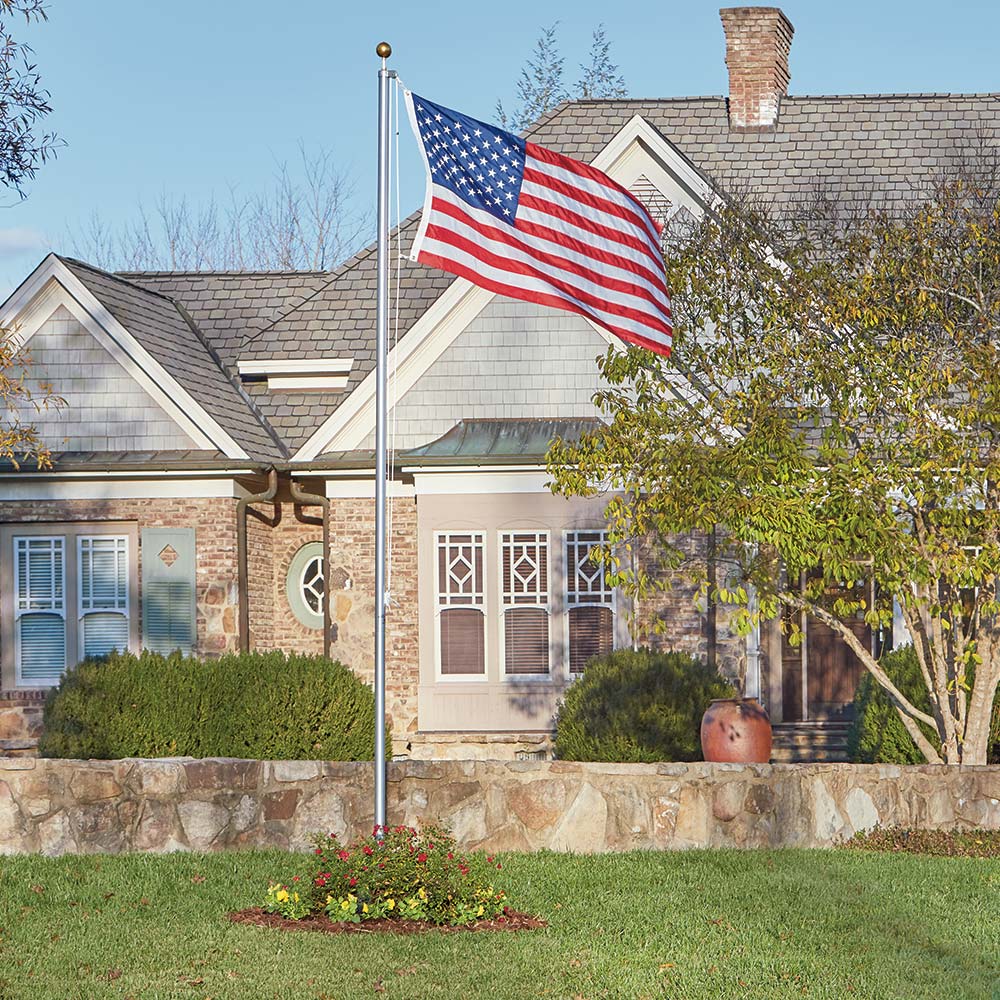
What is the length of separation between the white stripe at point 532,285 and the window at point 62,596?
853cm

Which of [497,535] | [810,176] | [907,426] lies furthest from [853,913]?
[810,176]

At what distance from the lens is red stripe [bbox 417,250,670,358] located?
27.8ft

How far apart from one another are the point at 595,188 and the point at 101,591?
9099mm

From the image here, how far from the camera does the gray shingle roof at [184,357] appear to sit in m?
17.0

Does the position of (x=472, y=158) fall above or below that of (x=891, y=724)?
above

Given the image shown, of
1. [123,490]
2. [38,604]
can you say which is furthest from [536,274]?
[38,604]

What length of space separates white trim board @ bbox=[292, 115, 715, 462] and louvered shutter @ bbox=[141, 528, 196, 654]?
5.17 ft

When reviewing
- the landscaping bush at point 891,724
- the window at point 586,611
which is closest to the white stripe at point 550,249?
the landscaping bush at point 891,724

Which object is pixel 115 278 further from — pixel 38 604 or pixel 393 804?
pixel 393 804

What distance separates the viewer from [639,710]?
43.3 feet

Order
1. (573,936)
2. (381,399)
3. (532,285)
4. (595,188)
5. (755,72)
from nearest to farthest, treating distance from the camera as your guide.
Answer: (573,936) < (381,399) < (532,285) < (595,188) < (755,72)

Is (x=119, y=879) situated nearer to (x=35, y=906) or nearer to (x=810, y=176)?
(x=35, y=906)

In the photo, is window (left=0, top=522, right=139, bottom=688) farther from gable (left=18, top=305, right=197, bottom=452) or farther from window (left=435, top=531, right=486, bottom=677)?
window (left=435, top=531, right=486, bottom=677)

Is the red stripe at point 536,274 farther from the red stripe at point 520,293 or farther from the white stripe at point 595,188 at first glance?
the white stripe at point 595,188
